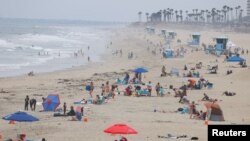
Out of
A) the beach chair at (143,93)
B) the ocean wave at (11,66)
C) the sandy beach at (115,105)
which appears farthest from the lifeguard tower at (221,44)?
the beach chair at (143,93)

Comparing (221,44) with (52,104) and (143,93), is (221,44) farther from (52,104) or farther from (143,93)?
(52,104)

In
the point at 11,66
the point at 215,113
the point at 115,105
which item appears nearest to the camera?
the point at 215,113

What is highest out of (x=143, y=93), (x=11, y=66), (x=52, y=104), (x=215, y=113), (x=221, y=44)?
(x=221, y=44)

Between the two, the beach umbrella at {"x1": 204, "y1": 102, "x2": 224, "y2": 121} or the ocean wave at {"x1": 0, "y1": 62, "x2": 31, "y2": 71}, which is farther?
the ocean wave at {"x1": 0, "y1": 62, "x2": 31, "y2": 71}

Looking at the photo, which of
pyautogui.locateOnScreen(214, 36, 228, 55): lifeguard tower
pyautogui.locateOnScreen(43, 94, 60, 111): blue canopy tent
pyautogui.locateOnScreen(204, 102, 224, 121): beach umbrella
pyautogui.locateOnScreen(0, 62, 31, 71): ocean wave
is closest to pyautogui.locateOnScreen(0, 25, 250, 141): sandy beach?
pyautogui.locateOnScreen(204, 102, 224, 121): beach umbrella

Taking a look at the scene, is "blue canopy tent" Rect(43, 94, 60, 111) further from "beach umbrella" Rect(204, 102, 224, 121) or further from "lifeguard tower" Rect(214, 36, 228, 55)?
"lifeguard tower" Rect(214, 36, 228, 55)

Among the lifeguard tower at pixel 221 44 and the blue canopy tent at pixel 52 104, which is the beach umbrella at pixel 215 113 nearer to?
the blue canopy tent at pixel 52 104

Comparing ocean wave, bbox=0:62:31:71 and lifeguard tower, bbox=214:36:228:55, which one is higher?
lifeguard tower, bbox=214:36:228:55

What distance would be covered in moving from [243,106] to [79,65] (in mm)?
25784

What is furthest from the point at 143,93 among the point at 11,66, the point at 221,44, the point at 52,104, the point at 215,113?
the point at 221,44

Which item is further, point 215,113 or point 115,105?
point 115,105

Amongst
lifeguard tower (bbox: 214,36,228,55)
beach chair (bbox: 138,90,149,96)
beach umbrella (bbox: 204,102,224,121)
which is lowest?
beach umbrella (bbox: 204,102,224,121)

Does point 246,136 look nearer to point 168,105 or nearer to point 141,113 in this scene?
point 141,113

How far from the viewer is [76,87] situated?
30047 millimetres
